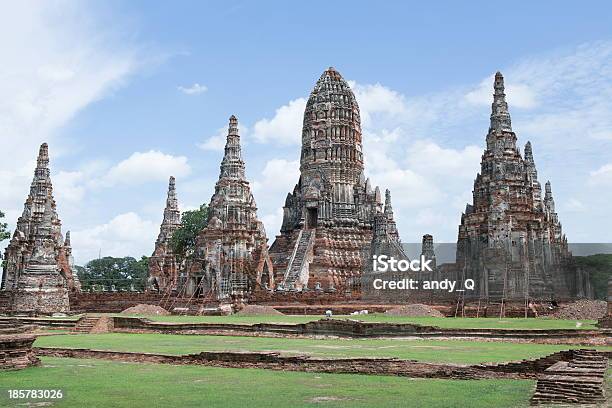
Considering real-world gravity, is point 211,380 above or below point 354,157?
below

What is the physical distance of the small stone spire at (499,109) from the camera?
4595 centimetres

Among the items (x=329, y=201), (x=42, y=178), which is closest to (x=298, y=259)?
(x=329, y=201)

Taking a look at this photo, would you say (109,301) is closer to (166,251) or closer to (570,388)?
(166,251)

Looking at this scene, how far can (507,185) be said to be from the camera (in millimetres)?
43531

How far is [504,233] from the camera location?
138 ft

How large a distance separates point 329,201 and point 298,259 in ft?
21.7

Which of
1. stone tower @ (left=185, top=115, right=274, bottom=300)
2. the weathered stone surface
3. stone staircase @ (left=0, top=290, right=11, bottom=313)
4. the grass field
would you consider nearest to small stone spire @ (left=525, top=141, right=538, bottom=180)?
stone tower @ (left=185, top=115, right=274, bottom=300)

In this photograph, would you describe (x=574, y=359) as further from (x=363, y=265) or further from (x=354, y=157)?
(x=354, y=157)

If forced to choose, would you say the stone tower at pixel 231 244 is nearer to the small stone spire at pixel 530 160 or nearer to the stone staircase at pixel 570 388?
the small stone spire at pixel 530 160

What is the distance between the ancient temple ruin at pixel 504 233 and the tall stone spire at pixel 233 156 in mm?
16569

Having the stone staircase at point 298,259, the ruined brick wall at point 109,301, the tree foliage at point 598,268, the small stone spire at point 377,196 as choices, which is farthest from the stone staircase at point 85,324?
the tree foliage at point 598,268

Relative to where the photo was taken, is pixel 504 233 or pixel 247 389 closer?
pixel 247 389

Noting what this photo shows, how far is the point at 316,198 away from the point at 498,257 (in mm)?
21653

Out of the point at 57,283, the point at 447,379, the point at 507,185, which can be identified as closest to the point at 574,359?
A: the point at 447,379
